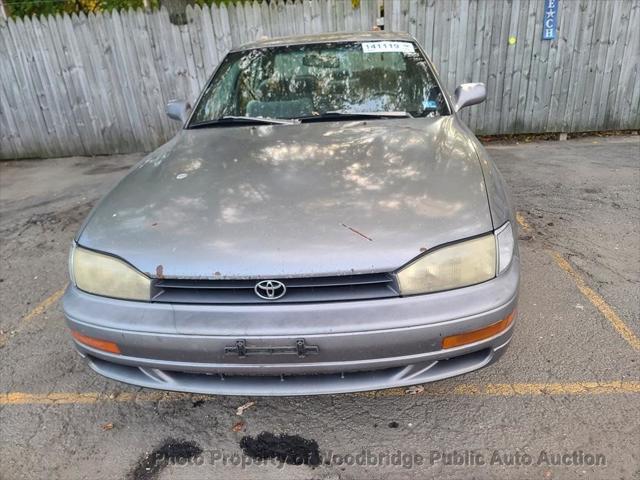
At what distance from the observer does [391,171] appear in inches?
84.7

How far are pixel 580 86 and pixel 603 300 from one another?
183 inches

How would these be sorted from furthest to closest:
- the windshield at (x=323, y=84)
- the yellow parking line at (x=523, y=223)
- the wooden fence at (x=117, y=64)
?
1. the wooden fence at (x=117, y=64)
2. the yellow parking line at (x=523, y=223)
3. the windshield at (x=323, y=84)

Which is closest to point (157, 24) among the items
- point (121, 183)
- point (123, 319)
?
point (121, 183)

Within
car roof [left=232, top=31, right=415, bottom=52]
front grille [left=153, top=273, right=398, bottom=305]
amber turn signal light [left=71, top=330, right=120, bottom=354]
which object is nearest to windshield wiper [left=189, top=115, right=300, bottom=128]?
car roof [left=232, top=31, right=415, bottom=52]

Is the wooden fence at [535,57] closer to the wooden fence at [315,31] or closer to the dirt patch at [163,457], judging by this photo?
the wooden fence at [315,31]

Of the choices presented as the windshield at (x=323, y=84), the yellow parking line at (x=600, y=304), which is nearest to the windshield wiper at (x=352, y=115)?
the windshield at (x=323, y=84)

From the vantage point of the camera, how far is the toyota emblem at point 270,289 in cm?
171

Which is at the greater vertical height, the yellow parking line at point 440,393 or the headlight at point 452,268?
the headlight at point 452,268

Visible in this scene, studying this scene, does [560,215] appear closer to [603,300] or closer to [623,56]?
[603,300]

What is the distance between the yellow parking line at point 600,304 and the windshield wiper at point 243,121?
2165mm

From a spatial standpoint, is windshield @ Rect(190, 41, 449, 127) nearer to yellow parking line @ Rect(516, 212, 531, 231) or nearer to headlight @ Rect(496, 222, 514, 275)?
headlight @ Rect(496, 222, 514, 275)

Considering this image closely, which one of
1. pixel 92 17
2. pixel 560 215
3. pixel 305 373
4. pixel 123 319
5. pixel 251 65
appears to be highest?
pixel 92 17

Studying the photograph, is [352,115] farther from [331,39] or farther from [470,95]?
[470,95]

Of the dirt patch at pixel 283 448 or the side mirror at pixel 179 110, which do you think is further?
the side mirror at pixel 179 110
